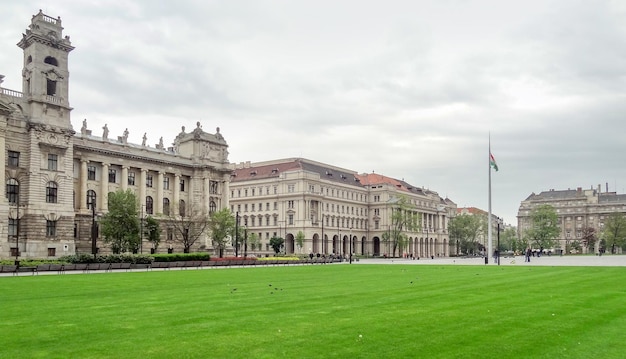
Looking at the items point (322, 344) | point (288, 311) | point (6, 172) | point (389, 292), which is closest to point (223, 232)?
point (6, 172)

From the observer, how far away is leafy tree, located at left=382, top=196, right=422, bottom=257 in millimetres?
134012

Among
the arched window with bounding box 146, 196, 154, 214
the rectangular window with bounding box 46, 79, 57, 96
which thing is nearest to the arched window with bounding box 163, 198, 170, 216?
the arched window with bounding box 146, 196, 154, 214

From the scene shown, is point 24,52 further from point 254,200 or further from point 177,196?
point 254,200

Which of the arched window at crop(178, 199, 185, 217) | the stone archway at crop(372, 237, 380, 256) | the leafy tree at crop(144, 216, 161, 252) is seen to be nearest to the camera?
the leafy tree at crop(144, 216, 161, 252)

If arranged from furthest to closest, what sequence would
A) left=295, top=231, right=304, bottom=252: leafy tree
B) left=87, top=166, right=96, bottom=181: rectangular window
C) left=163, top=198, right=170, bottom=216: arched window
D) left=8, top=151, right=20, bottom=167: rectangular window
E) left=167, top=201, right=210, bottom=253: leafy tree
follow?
left=295, top=231, right=304, bottom=252: leafy tree < left=163, top=198, right=170, bottom=216: arched window < left=167, top=201, right=210, bottom=253: leafy tree < left=87, top=166, right=96, bottom=181: rectangular window < left=8, top=151, right=20, bottom=167: rectangular window

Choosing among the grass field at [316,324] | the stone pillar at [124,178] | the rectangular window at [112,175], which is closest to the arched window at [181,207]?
the stone pillar at [124,178]

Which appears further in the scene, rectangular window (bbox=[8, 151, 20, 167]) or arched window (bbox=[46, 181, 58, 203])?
arched window (bbox=[46, 181, 58, 203])

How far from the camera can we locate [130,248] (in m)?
74.6

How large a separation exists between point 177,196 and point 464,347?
88.7 metres

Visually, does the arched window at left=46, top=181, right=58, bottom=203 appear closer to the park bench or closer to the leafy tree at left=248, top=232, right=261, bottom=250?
the park bench

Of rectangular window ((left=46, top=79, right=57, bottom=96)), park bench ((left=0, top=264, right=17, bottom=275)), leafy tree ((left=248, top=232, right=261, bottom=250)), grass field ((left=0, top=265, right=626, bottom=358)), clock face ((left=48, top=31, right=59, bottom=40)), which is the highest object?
clock face ((left=48, top=31, right=59, bottom=40))

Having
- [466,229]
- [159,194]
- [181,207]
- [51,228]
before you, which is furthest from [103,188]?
[466,229]

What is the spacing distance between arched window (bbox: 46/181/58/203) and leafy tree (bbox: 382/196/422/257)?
257 feet

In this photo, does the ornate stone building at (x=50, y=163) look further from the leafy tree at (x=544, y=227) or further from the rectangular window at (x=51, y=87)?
the leafy tree at (x=544, y=227)
